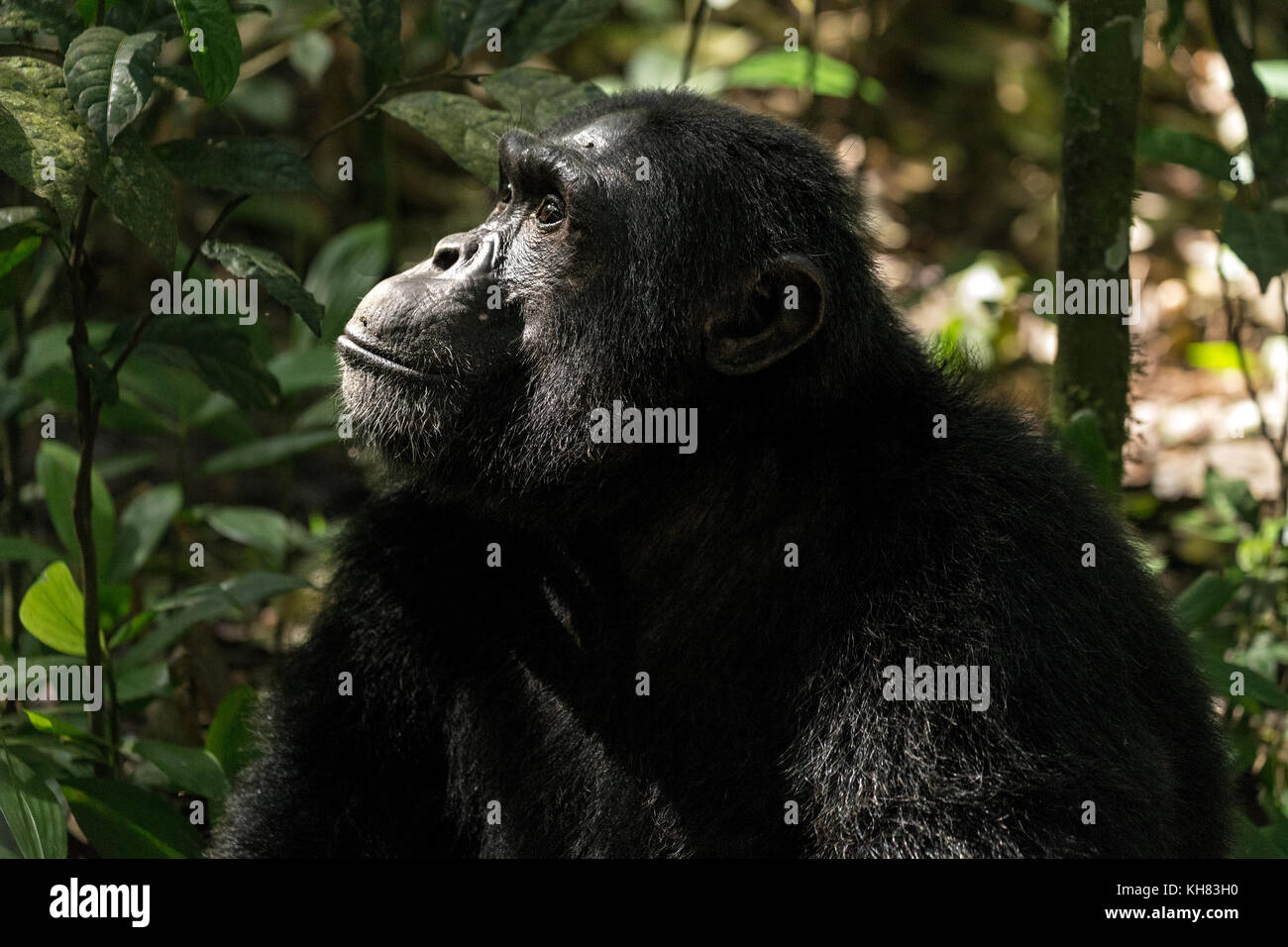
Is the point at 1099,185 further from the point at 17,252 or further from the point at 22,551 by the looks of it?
the point at 22,551

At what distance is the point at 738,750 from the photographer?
4.30 metres

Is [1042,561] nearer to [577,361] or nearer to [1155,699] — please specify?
[1155,699]

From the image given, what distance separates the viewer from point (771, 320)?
14.3 feet

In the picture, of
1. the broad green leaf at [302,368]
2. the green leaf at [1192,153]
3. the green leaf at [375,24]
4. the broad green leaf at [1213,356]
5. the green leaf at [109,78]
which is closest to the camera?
the green leaf at [109,78]

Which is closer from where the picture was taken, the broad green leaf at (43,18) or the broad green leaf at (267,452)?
the broad green leaf at (43,18)

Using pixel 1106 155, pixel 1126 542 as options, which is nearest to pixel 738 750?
pixel 1126 542

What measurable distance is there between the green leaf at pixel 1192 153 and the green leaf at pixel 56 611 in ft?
14.3

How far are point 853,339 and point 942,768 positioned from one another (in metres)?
1.27

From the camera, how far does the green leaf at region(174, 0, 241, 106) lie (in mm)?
3922

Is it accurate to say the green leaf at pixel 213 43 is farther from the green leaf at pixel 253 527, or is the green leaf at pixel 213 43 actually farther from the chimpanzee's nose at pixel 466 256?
the green leaf at pixel 253 527

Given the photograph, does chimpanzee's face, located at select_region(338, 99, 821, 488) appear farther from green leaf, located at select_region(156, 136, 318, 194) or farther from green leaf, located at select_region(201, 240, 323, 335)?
green leaf, located at select_region(156, 136, 318, 194)

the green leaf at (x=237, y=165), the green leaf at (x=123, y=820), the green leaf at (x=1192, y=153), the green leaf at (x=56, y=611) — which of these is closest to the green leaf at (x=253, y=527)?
the green leaf at (x=56, y=611)

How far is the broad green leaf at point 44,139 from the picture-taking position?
12.7ft

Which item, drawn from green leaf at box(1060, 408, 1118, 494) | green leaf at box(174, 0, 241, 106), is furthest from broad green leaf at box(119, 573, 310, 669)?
green leaf at box(1060, 408, 1118, 494)
